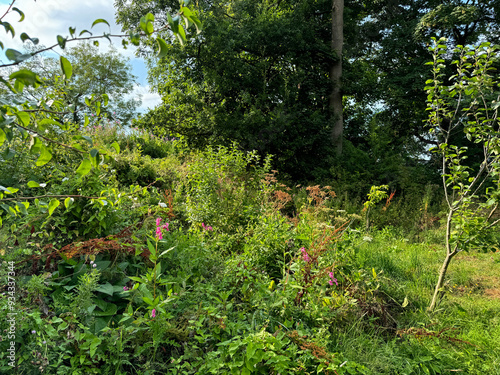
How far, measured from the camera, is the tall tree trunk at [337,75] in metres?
9.97

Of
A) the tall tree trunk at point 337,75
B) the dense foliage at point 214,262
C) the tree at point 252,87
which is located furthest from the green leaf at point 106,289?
the tall tree trunk at point 337,75

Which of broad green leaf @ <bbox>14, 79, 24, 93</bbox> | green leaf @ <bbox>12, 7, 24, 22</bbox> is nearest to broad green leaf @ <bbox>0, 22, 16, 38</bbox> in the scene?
green leaf @ <bbox>12, 7, 24, 22</bbox>

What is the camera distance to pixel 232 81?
8.20 meters

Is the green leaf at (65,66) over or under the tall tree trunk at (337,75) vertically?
under

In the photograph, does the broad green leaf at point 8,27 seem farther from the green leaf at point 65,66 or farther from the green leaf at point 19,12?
the green leaf at point 65,66

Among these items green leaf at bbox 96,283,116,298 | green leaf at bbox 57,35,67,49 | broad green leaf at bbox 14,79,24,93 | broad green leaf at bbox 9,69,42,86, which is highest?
green leaf at bbox 57,35,67,49

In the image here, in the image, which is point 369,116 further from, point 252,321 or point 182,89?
point 252,321

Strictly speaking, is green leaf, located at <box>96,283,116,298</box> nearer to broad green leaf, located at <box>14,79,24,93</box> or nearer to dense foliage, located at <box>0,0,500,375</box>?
dense foliage, located at <box>0,0,500,375</box>

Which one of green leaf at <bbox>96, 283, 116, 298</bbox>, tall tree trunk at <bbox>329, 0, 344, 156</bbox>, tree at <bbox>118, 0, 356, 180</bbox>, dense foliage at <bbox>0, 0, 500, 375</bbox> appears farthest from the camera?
tall tree trunk at <bbox>329, 0, 344, 156</bbox>

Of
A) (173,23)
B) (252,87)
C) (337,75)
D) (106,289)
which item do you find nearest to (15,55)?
(173,23)

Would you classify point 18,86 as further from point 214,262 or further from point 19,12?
point 214,262

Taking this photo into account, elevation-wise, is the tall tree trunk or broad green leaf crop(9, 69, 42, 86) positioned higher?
the tall tree trunk

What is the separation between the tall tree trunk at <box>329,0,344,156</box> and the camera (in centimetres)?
997

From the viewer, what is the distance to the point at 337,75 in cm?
1012
